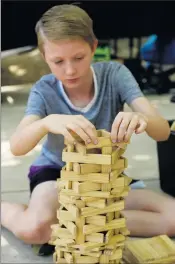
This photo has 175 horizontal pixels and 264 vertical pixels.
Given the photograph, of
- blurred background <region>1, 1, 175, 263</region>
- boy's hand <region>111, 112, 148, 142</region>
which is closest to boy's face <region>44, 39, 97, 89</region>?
boy's hand <region>111, 112, 148, 142</region>

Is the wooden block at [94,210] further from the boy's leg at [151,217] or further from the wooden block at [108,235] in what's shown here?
the boy's leg at [151,217]

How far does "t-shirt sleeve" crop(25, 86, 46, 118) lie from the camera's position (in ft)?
4.39

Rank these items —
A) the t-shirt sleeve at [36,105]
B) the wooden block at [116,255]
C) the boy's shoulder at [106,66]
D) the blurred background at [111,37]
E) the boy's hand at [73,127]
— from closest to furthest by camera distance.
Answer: the boy's hand at [73,127]
the wooden block at [116,255]
the t-shirt sleeve at [36,105]
the boy's shoulder at [106,66]
the blurred background at [111,37]

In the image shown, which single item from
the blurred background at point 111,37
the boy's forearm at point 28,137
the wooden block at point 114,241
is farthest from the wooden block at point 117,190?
the blurred background at point 111,37

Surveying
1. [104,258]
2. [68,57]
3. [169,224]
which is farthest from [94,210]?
[169,224]

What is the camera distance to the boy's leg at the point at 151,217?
1.47 m

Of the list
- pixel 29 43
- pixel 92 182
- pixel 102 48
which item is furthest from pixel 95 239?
pixel 102 48

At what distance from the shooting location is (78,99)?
1416 mm

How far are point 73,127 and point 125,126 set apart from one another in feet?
0.33

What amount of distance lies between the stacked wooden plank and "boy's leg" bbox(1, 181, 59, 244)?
0.71 feet

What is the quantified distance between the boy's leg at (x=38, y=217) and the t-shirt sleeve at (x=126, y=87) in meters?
0.30

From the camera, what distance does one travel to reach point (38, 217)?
4.58 feet

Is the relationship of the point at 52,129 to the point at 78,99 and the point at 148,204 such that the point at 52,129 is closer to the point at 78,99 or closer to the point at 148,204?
the point at 78,99

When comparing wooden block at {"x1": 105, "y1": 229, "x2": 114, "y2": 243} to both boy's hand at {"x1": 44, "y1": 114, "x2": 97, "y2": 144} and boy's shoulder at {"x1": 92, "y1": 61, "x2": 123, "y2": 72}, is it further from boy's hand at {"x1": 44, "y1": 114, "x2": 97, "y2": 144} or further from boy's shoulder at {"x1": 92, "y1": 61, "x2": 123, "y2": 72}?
boy's shoulder at {"x1": 92, "y1": 61, "x2": 123, "y2": 72}
